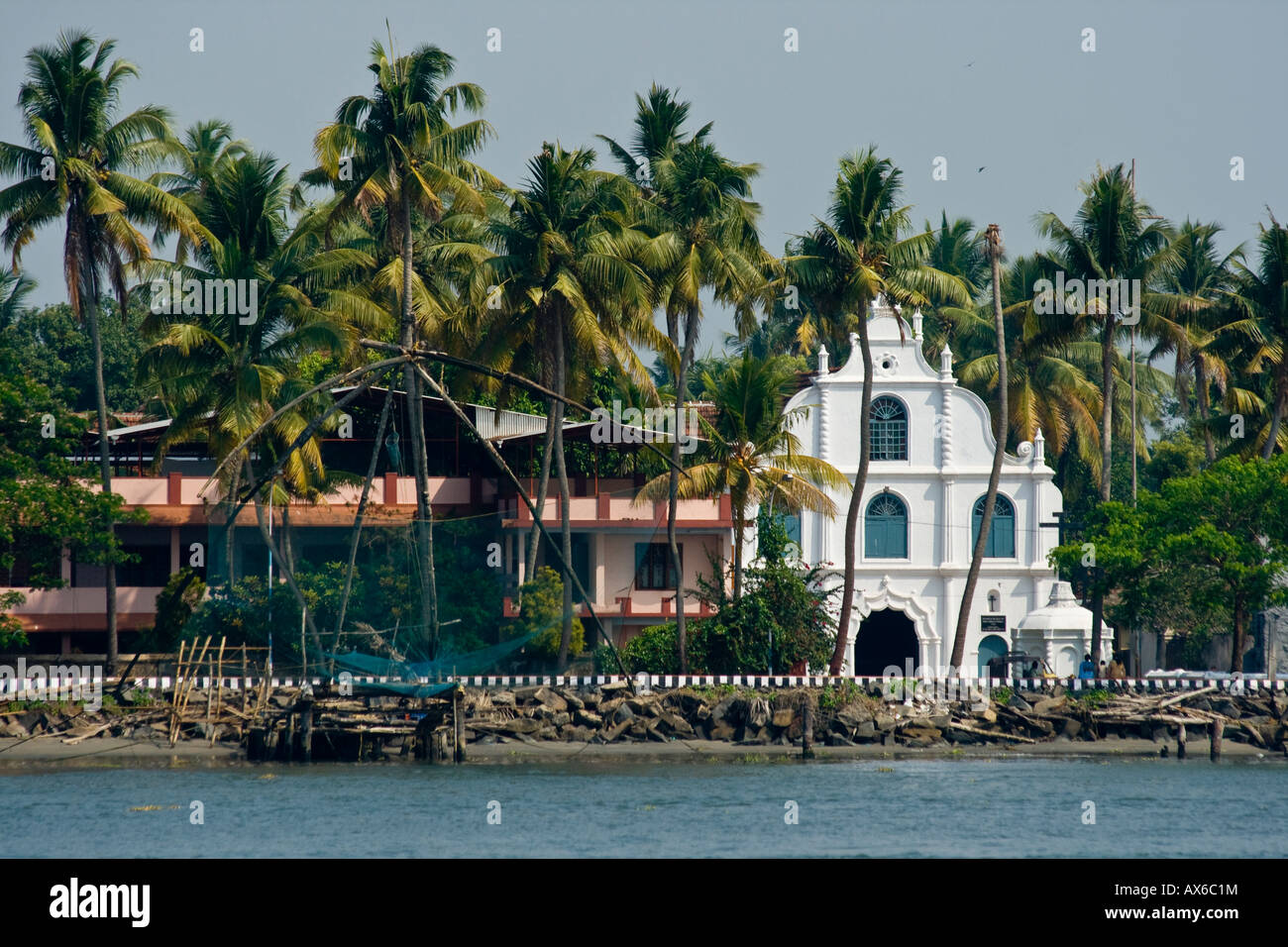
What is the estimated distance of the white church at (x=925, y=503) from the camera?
48.8 meters

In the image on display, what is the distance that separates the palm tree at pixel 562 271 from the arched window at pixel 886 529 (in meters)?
10.3

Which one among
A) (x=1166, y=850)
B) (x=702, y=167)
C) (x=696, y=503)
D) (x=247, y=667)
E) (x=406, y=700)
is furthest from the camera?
(x=696, y=503)

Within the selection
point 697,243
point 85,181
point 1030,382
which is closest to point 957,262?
point 1030,382

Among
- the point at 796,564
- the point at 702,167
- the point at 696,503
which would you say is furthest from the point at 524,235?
the point at 796,564

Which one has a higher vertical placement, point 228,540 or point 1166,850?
point 228,540

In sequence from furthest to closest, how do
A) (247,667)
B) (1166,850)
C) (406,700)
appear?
(247,667) → (406,700) → (1166,850)

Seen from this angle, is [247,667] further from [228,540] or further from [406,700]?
[228,540]

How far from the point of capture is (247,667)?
1560 inches

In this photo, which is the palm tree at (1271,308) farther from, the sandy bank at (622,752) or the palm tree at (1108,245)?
the sandy bank at (622,752)

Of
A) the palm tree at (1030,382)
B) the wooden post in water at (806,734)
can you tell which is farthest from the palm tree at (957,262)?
the wooden post in water at (806,734)

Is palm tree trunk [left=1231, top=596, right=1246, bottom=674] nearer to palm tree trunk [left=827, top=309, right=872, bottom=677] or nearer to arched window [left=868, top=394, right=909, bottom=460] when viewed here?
palm tree trunk [left=827, top=309, right=872, bottom=677]

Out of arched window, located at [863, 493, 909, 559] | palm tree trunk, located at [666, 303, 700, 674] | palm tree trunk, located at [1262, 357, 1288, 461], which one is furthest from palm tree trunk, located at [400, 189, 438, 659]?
palm tree trunk, located at [1262, 357, 1288, 461]

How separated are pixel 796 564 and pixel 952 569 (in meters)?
5.04

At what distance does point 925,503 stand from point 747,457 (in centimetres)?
884
